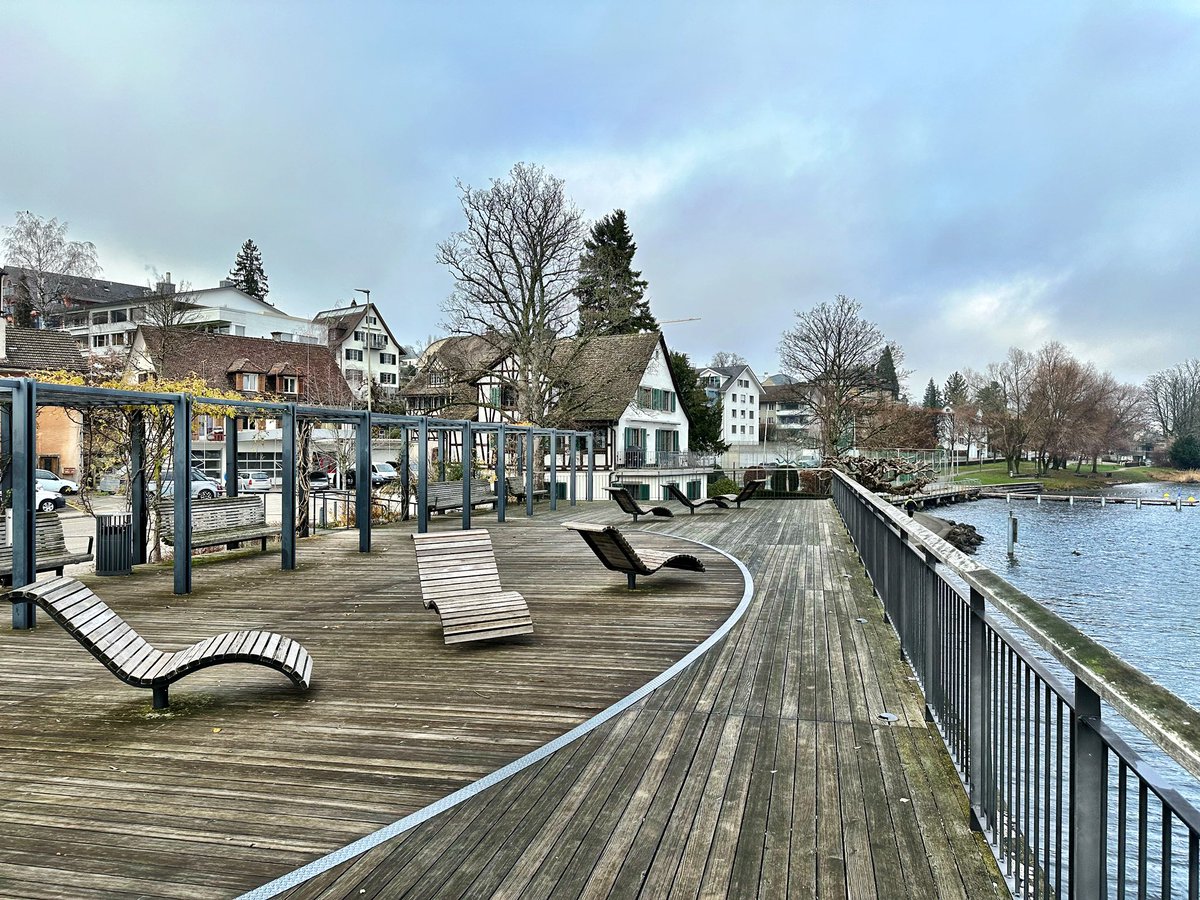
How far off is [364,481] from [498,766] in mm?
9429

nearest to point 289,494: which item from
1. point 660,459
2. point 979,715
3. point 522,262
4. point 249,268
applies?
point 979,715

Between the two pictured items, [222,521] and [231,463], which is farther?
[231,463]

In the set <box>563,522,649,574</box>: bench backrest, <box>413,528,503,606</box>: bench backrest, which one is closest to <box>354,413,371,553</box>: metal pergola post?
<box>563,522,649,574</box>: bench backrest

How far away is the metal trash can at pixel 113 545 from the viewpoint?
9.91m

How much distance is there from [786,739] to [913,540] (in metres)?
1.29

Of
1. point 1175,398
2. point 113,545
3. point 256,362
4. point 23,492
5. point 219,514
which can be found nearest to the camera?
point 23,492

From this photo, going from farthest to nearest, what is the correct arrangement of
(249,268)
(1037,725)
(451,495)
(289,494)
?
1. (249,268)
2. (451,495)
3. (289,494)
4. (1037,725)

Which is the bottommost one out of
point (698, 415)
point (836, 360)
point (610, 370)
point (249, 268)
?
point (698, 415)

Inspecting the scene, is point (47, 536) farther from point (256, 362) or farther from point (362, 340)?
point (362, 340)

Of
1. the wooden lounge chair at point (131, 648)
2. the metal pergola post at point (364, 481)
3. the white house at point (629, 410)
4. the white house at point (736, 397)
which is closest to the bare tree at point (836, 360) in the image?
the white house at point (629, 410)

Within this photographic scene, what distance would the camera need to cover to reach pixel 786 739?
417cm

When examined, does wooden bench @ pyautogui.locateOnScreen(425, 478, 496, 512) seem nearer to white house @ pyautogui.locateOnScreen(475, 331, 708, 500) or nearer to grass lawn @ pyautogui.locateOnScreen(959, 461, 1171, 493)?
white house @ pyautogui.locateOnScreen(475, 331, 708, 500)

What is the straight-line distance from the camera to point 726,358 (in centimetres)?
10912

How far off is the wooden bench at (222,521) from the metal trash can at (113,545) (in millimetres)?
441
